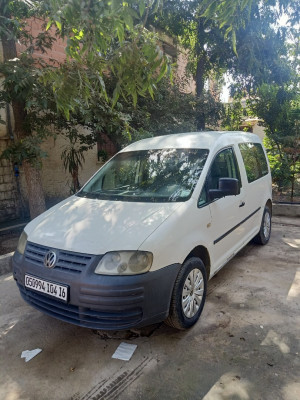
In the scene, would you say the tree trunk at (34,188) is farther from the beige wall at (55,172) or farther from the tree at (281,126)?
the tree at (281,126)

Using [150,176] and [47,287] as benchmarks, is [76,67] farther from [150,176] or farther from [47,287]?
[47,287]

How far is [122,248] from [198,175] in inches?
50.0

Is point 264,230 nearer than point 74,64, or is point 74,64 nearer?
point 74,64

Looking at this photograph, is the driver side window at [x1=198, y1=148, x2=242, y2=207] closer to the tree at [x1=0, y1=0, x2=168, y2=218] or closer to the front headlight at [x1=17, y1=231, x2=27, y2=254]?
the tree at [x1=0, y1=0, x2=168, y2=218]

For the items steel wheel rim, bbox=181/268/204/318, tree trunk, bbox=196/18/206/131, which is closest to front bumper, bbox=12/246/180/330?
steel wheel rim, bbox=181/268/204/318

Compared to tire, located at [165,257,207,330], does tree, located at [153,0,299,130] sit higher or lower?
higher

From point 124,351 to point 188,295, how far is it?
Answer: 2.43ft

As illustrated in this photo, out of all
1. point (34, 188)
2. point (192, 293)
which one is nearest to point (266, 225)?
point (192, 293)

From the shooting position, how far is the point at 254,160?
4.73m

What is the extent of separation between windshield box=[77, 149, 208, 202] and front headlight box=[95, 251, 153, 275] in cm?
79

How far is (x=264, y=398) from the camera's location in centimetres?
214

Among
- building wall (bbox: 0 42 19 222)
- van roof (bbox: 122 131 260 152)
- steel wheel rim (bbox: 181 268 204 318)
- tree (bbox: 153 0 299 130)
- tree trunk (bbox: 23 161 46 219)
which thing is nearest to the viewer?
steel wheel rim (bbox: 181 268 204 318)

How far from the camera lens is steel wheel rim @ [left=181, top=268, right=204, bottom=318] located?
282 cm

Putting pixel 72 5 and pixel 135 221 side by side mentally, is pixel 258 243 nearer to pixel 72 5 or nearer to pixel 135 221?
pixel 135 221
